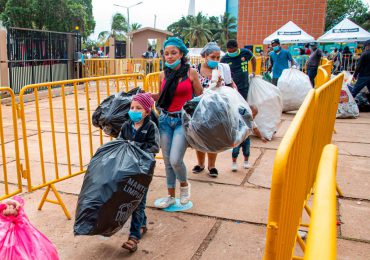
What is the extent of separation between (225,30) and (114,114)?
73177 mm

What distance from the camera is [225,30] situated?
7362 centimetres

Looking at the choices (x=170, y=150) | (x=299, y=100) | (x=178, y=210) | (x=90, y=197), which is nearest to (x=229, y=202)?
(x=178, y=210)

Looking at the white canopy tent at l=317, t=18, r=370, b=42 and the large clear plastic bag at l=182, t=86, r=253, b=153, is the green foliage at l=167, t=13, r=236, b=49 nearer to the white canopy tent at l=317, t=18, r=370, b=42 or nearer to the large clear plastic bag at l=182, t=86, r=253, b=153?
the white canopy tent at l=317, t=18, r=370, b=42

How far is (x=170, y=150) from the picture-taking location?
148 inches

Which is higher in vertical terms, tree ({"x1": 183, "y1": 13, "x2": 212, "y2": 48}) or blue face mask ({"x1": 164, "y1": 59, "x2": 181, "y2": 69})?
tree ({"x1": 183, "y1": 13, "x2": 212, "y2": 48})

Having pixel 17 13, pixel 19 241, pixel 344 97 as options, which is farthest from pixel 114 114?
pixel 17 13

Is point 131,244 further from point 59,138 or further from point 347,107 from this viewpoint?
point 347,107

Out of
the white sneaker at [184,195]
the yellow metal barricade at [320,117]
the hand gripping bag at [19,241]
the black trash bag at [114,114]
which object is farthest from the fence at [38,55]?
the yellow metal barricade at [320,117]

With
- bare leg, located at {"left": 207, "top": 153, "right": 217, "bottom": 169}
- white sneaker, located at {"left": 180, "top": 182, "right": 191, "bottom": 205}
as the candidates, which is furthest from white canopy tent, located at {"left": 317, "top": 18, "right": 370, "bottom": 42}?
white sneaker, located at {"left": 180, "top": 182, "right": 191, "bottom": 205}

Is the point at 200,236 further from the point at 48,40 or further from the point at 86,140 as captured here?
the point at 48,40

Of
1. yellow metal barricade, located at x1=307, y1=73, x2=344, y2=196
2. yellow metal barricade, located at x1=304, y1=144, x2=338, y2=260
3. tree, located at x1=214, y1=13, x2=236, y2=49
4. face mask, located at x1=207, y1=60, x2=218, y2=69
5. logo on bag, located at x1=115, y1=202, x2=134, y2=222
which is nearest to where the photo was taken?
yellow metal barricade, located at x1=304, y1=144, x2=338, y2=260

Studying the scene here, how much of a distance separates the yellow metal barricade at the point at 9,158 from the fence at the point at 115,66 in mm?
6519

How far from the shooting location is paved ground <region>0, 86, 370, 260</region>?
3.15 m

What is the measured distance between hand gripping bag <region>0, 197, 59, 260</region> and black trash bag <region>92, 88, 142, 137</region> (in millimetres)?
1395
